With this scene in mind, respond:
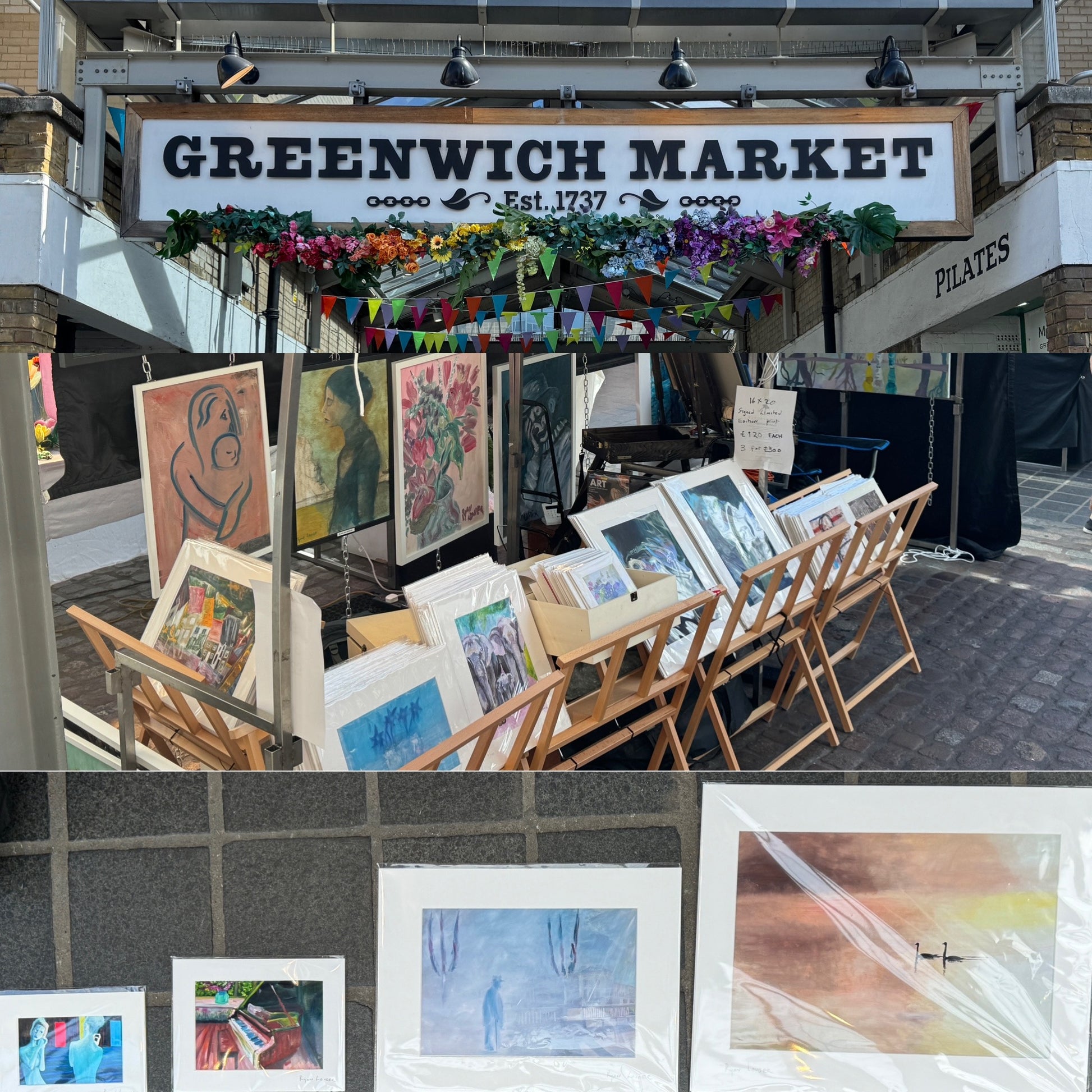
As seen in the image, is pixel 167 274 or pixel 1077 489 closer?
pixel 1077 489

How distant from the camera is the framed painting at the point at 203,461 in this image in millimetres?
1511

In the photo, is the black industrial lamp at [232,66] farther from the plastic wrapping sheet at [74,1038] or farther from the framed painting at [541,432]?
the plastic wrapping sheet at [74,1038]

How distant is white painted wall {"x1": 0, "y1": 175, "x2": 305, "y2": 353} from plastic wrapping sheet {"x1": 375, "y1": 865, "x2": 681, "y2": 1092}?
2208 millimetres

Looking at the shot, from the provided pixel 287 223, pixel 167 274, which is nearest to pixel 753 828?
pixel 287 223

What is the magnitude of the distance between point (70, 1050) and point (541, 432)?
5.74 feet

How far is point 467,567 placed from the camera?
5.21 ft

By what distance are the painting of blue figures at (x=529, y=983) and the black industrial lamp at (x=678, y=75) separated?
316 centimetres

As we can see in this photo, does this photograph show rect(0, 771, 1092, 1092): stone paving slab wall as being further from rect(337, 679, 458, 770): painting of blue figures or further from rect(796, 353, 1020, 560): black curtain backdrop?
rect(796, 353, 1020, 560): black curtain backdrop

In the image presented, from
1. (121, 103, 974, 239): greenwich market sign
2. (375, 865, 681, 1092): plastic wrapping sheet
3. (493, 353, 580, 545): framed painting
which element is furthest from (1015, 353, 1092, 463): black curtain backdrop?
(121, 103, 974, 239): greenwich market sign

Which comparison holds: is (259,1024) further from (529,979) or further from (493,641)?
(493,641)

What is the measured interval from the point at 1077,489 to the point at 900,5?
2.99m

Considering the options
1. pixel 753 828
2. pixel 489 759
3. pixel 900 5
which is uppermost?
pixel 900 5

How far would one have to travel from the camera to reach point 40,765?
5.46ft

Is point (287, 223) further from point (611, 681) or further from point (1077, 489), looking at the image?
point (1077, 489)
